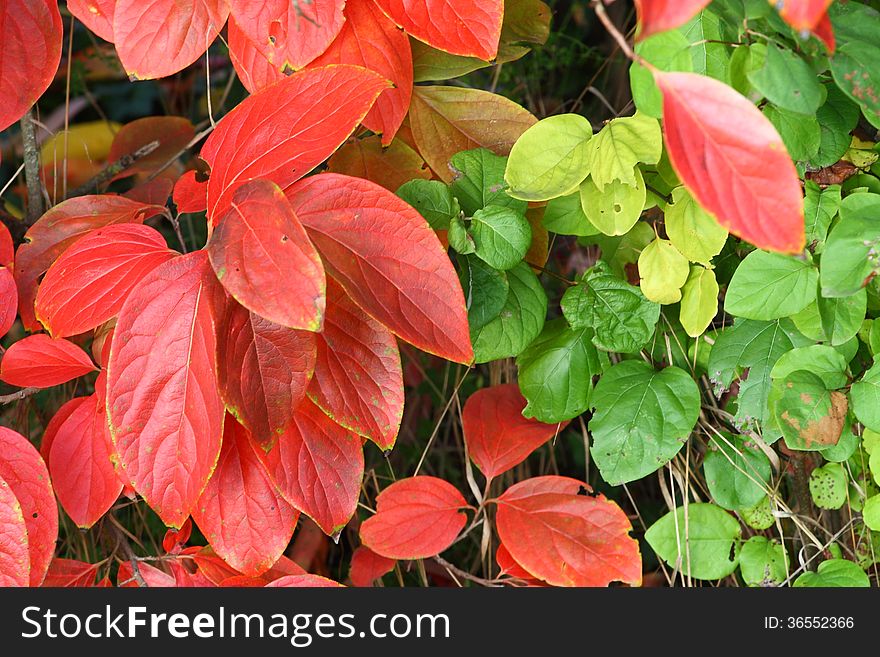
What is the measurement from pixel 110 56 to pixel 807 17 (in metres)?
1.34

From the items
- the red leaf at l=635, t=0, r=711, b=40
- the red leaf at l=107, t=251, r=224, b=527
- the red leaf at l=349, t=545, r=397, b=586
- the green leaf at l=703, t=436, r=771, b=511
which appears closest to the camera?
the red leaf at l=635, t=0, r=711, b=40

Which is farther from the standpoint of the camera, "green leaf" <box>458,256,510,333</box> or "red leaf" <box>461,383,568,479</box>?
"red leaf" <box>461,383,568,479</box>

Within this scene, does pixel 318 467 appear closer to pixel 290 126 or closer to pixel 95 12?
pixel 290 126

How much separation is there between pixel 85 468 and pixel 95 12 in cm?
42

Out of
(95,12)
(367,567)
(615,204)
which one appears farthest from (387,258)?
(367,567)

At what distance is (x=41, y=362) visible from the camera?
29.0 inches

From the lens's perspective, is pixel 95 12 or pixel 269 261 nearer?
pixel 269 261

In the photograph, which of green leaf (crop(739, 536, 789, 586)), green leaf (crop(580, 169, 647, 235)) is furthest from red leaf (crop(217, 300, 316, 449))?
green leaf (crop(739, 536, 789, 586))

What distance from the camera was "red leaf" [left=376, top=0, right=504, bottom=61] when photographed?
61 centimetres

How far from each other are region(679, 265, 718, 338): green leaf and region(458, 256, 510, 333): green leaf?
0.57 feet

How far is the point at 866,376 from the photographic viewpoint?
67cm

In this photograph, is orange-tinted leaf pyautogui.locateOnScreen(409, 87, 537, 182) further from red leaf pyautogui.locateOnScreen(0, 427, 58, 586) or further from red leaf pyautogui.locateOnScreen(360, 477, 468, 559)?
red leaf pyautogui.locateOnScreen(0, 427, 58, 586)
